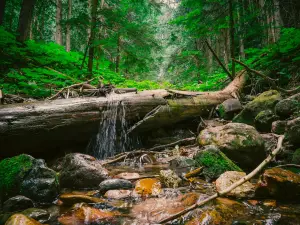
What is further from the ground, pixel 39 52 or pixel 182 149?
pixel 39 52

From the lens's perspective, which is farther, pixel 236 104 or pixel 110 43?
pixel 110 43

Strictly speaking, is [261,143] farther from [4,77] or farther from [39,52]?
[39,52]

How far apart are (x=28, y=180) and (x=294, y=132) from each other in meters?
5.10

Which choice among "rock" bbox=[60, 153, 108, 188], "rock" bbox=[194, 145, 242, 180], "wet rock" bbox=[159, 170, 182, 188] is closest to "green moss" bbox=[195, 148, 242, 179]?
"rock" bbox=[194, 145, 242, 180]

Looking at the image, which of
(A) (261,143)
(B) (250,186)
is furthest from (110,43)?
(B) (250,186)

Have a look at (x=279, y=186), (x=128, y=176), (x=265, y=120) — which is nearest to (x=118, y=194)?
(x=128, y=176)

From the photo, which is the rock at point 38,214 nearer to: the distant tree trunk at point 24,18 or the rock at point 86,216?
the rock at point 86,216

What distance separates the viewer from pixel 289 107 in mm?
5445

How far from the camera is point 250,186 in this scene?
10.3 ft

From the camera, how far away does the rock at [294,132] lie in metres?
4.44

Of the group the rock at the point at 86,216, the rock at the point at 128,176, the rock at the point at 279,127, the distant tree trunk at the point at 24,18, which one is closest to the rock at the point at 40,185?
the rock at the point at 86,216

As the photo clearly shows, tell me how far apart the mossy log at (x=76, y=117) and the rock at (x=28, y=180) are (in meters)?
1.11

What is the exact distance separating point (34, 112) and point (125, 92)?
2.62 m

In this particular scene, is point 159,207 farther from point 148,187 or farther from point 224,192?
point 224,192
